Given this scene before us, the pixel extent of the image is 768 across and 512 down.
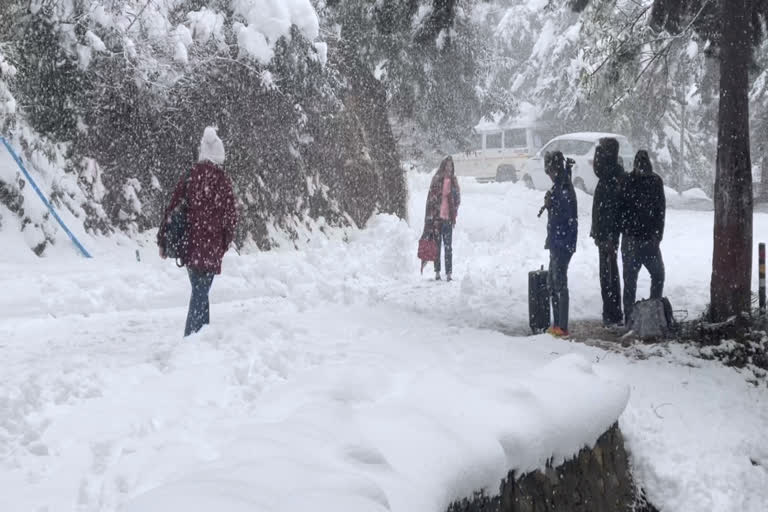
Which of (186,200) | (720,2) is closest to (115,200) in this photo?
(186,200)

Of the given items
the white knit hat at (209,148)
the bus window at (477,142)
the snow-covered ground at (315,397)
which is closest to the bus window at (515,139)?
the bus window at (477,142)

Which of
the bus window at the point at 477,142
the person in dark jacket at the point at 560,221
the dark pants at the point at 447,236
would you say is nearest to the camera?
the person in dark jacket at the point at 560,221

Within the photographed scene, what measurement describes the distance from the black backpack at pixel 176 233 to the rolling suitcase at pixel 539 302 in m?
3.57

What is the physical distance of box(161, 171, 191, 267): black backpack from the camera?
668 cm

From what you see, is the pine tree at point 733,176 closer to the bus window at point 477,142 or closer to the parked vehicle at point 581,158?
the parked vehicle at point 581,158

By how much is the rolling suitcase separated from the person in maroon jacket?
324cm

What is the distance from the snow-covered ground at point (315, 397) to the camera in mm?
3135

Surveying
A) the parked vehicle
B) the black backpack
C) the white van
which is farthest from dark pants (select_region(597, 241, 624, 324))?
the white van

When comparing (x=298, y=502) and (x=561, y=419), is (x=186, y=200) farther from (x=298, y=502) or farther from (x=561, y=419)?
(x=298, y=502)

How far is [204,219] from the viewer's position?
6652mm

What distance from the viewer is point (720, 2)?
26.6ft

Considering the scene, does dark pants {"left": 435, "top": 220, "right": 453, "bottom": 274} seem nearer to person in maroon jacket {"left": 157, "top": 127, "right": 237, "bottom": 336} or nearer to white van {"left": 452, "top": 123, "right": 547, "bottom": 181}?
person in maroon jacket {"left": 157, "top": 127, "right": 237, "bottom": 336}

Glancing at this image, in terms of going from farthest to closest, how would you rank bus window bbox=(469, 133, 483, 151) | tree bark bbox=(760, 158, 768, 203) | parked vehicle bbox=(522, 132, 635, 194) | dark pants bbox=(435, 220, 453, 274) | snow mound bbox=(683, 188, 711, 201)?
bus window bbox=(469, 133, 483, 151) < snow mound bbox=(683, 188, 711, 201) < tree bark bbox=(760, 158, 768, 203) < parked vehicle bbox=(522, 132, 635, 194) < dark pants bbox=(435, 220, 453, 274)

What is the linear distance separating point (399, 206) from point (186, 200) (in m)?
11.5
